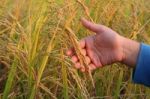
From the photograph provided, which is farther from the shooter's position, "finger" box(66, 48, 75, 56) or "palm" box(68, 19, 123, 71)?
"palm" box(68, 19, 123, 71)

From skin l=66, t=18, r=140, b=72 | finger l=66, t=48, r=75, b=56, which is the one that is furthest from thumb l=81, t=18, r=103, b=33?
finger l=66, t=48, r=75, b=56

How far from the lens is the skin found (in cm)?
160

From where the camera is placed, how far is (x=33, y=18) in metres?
1.77

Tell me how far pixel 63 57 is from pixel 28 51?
157mm

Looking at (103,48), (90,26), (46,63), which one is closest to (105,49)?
(103,48)

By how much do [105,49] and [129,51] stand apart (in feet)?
0.32

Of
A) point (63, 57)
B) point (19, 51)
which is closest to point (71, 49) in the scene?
point (63, 57)

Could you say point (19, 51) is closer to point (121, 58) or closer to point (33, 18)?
point (33, 18)

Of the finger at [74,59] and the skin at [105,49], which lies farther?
the skin at [105,49]

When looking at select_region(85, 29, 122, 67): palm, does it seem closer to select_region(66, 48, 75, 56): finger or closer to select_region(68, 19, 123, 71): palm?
select_region(68, 19, 123, 71): palm

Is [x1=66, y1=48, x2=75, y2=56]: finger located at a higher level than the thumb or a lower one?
lower

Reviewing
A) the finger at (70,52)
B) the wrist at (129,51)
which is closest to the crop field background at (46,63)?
the finger at (70,52)

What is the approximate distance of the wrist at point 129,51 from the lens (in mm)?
1637

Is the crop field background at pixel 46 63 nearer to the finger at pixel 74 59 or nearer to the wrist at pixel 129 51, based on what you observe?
the finger at pixel 74 59
